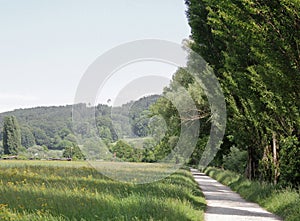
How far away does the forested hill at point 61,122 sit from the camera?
2206cm

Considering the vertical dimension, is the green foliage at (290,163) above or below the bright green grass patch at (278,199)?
above

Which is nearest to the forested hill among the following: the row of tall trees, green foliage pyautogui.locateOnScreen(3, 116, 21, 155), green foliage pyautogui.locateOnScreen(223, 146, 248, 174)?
green foliage pyautogui.locateOnScreen(3, 116, 21, 155)

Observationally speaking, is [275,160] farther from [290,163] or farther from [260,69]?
[260,69]

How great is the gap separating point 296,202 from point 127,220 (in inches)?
265

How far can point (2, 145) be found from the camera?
13200cm

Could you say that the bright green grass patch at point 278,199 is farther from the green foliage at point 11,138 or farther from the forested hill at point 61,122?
the green foliage at point 11,138

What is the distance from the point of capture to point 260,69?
16.7m

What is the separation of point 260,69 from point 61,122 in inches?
2132

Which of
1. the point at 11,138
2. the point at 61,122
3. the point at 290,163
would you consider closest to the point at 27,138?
the point at 11,138

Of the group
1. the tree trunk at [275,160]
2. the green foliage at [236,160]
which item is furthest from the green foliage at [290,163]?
the green foliage at [236,160]

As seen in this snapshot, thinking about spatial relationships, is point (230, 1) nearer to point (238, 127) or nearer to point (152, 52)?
point (152, 52)

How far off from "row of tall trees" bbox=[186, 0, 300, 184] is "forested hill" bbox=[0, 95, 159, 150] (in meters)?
4.94

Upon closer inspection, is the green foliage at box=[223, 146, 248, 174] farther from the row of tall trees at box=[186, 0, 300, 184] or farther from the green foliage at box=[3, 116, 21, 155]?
the green foliage at box=[3, 116, 21, 155]

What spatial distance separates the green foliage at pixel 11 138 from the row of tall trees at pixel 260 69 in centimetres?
9651
